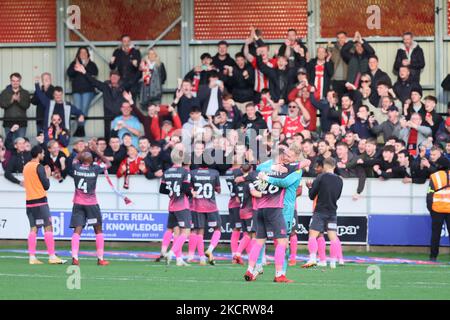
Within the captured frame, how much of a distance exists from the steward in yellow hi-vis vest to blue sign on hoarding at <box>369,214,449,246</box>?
1.42 meters

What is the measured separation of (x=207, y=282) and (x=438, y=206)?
6.92m

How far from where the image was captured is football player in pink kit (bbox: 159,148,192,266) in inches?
898

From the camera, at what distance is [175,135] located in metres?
27.3

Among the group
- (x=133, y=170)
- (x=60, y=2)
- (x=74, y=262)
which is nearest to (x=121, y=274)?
(x=74, y=262)

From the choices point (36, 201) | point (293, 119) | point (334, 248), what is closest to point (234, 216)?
point (334, 248)

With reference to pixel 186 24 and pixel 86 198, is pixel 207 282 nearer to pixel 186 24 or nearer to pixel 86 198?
pixel 86 198

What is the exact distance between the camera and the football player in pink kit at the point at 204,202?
923 inches

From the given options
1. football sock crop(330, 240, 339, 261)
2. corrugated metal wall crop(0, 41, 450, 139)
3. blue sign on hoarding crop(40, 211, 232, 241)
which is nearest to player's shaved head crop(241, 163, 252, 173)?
football sock crop(330, 240, 339, 261)

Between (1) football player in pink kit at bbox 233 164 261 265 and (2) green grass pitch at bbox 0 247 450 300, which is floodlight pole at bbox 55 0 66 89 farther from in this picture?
(1) football player in pink kit at bbox 233 164 261 265

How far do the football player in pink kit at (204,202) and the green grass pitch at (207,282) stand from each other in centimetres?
65

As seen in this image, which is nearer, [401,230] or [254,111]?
[401,230]

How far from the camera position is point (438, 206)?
2397 cm

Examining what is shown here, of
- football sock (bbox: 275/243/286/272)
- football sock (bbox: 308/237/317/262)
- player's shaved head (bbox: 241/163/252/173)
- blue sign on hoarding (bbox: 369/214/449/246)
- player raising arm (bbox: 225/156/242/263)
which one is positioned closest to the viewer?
football sock (bbox: 275/243/286/272)

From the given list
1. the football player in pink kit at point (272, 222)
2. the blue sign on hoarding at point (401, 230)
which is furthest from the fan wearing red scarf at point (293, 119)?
the football player in pink kit at point (272, 222)
